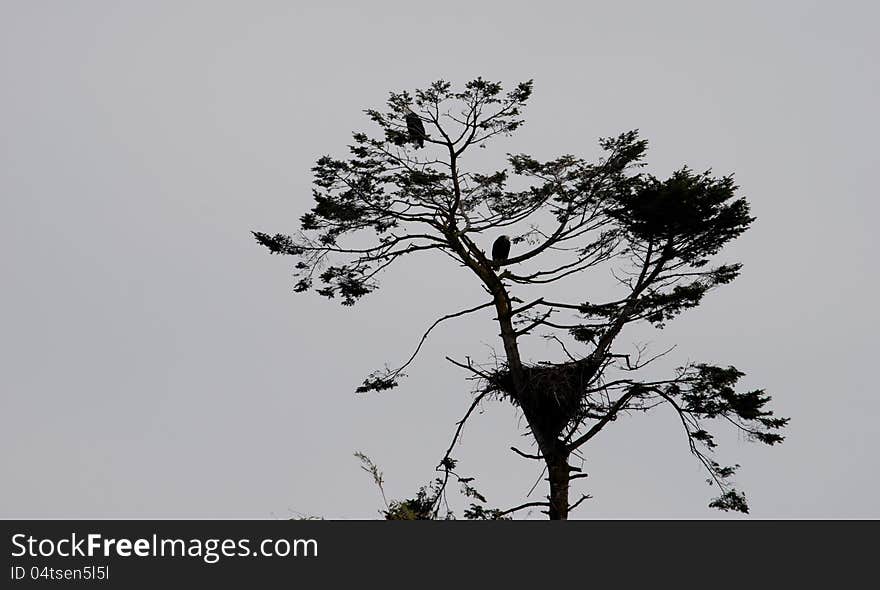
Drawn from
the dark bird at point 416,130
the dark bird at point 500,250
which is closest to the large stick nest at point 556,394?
the dark bird at point 500,250

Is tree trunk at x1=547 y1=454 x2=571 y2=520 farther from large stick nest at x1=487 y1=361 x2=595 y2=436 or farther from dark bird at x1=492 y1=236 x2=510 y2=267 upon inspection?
dark bird at x1=492 y1=236 x2=510 y2=267

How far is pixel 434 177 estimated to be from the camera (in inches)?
563

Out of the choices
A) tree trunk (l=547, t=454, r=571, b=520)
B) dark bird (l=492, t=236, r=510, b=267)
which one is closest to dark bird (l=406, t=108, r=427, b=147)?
dark bird (l=492, t=236, r=510, b=267)

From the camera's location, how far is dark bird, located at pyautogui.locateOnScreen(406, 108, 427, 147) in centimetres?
1436

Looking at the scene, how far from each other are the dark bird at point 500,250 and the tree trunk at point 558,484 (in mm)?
3196

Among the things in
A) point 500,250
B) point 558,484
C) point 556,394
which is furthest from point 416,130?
point 558,484

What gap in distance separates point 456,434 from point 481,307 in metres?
2.02

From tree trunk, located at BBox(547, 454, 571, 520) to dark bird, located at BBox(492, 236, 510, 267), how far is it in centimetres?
320

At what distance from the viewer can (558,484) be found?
45.2ft

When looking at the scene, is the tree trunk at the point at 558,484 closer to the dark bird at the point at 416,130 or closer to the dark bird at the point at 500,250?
the dark bird at the point at 500,250

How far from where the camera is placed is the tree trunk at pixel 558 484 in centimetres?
1363
